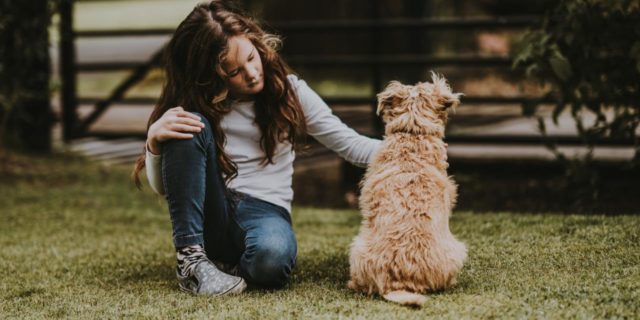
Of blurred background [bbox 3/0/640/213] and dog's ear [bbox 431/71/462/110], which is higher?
dog's ear [bbox 431/71/462/110]

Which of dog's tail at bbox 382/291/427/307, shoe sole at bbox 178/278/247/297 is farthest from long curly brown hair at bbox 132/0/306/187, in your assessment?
dog's tail at bbox 382/291/427/307

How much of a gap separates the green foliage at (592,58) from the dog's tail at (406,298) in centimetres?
202

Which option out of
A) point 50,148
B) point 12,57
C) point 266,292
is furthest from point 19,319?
point 50,148

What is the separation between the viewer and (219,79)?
3221 millimetres

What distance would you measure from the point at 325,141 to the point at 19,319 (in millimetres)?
1440

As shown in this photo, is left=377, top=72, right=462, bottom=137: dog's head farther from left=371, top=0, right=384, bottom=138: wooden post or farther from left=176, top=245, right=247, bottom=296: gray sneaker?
left=371, top=0, right=384, bottom=138: wooden post

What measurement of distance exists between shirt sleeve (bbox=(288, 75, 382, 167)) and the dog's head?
24 cm

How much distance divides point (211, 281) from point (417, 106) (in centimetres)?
105

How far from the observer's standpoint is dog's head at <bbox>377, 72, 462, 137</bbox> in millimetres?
2936

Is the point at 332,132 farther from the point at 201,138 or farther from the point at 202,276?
A: the point at 202,276

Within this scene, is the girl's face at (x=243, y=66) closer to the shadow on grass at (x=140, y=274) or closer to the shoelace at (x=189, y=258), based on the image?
the shoelace at (x=189, y=258)

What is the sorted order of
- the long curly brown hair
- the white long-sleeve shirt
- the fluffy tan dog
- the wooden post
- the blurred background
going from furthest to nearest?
the wooden post → the blurred background → the white long-sleeve shirt → the long curly brown hair → the fluffy tan dog

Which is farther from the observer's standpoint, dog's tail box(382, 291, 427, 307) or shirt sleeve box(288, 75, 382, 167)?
shirt sleeve box(288, 75, 382, 167)

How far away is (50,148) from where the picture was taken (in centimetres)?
828
